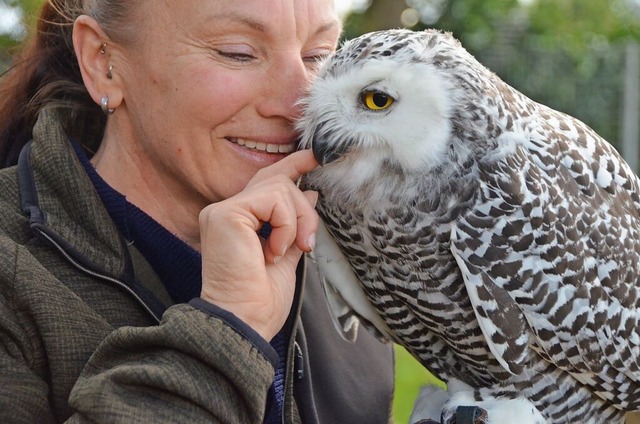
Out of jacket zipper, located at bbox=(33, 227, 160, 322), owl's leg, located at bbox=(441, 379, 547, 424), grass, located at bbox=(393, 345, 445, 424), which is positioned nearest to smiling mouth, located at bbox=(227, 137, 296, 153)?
jacket zipper, located at bbox=(33, 227, 160, 322)

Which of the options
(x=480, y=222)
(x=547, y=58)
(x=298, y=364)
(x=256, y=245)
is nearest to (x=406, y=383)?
(x=298, y=364)

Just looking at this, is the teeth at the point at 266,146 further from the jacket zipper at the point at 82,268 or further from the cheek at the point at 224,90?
the jacket zipper at the point at 82,268

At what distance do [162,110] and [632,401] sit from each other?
4.23 ft

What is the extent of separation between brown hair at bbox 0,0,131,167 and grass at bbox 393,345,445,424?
2306mm

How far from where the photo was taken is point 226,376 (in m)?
1.62

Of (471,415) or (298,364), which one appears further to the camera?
(298,364)

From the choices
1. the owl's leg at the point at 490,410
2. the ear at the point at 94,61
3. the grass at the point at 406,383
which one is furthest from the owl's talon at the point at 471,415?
the grass at the point at 406,383

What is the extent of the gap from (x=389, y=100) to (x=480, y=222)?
12.8 inches

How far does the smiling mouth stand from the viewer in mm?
1993

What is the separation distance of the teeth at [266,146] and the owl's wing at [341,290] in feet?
0.85

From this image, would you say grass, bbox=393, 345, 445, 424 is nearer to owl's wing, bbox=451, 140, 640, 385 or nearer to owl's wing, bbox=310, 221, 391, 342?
owl's wing, bbox=310, 221, 391, 342

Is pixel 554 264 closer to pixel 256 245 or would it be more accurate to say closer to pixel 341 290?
pixel 341 290

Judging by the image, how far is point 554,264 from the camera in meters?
1.98

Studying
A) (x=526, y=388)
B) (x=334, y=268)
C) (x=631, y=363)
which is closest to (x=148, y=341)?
(x=334, y=268)
